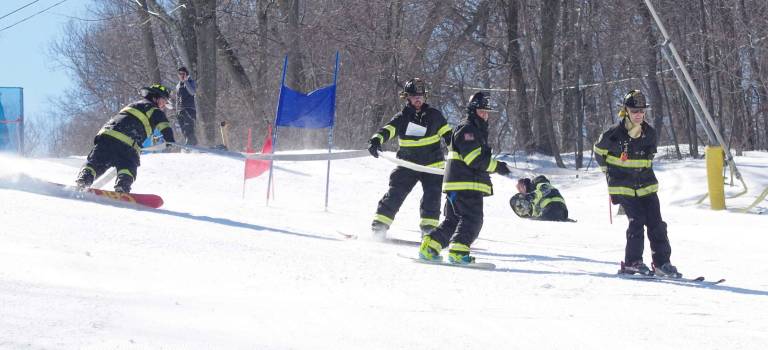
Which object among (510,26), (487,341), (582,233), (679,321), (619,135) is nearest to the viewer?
(487,341)

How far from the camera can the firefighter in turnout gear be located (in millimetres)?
9633

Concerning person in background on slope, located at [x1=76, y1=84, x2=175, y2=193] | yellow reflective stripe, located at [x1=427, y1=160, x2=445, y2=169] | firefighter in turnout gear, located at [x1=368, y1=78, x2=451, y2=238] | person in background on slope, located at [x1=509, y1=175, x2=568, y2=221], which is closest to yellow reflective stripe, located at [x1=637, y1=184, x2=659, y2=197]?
firefighter in turnout gear, located at [x1=368, y1=78, x2=451, y2=238]

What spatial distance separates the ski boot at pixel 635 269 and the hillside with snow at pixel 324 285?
0.15m

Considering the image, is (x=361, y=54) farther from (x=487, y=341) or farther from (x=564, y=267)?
(x=487, y=341)

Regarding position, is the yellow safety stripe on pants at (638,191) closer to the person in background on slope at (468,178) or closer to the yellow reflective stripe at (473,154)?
the person in background on slope at (468,178)

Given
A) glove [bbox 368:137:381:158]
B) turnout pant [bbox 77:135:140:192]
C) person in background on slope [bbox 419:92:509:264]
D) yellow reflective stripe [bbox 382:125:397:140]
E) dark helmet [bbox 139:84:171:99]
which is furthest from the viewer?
dark helmet [bbox 139:84:171:99]

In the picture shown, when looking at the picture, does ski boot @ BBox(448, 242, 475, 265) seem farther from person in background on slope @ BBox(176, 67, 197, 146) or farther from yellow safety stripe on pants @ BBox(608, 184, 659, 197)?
person in background on slope @ BBox(176, 67, 197, 146)

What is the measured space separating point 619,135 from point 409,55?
715 inches

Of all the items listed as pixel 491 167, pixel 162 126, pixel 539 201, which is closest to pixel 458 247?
pixel 491 167

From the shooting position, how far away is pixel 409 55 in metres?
26.0

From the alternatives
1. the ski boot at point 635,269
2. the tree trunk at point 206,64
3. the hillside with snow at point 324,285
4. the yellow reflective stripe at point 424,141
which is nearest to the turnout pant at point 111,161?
the hillside with snow at point 324,285

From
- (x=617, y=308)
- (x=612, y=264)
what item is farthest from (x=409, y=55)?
(x=617, y=308)

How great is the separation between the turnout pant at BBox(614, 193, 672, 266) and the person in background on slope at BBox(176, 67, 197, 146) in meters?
11.9

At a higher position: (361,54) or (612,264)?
(361,54)
